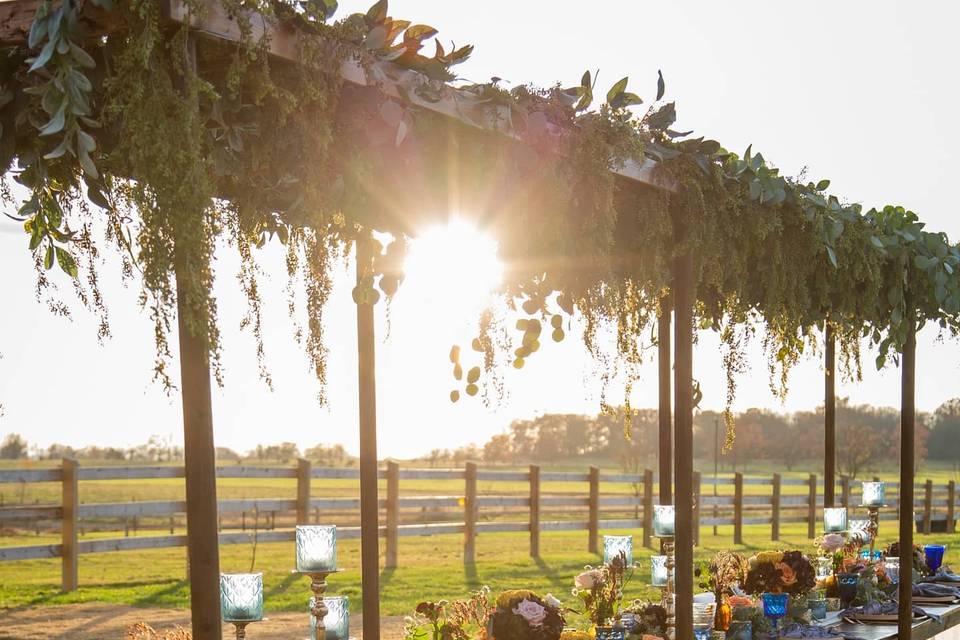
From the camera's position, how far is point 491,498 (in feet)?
47.5

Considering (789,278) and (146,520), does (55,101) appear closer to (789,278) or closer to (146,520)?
(789,278)

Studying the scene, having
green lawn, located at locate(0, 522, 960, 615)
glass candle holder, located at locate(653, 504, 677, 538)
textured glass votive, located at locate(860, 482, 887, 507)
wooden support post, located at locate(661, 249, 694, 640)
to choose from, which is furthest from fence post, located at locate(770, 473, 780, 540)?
wooden support post, located at locate(661, 249, 694, 640)

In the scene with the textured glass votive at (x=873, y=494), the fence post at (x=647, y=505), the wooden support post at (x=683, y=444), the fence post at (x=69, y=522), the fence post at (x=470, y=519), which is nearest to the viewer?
the wooden support post at (x=683, y=444)

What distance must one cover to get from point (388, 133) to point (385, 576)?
9.07m

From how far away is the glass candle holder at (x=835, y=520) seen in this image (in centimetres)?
656

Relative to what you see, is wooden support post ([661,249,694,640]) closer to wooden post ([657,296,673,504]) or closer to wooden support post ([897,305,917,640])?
wooden post ([657,296,673,504])

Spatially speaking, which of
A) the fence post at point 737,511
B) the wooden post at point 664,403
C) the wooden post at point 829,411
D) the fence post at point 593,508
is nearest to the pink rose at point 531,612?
the wooden post at point 664,403

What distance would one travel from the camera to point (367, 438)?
330 cm

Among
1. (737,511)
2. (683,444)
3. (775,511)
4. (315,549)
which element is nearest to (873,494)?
(683,444)

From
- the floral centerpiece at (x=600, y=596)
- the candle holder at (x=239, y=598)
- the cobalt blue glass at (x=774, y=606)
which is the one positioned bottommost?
the cobalt blue glass at (x=774, y=606)

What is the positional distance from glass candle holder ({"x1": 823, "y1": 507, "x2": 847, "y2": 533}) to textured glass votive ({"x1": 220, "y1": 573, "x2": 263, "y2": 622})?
4.14 metres

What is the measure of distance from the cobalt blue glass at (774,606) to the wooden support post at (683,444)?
1.11m

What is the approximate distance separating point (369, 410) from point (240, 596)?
2.22 ft

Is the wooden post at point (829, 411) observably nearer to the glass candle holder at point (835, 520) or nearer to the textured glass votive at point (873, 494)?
the glass candle holder at point (835, 520)
